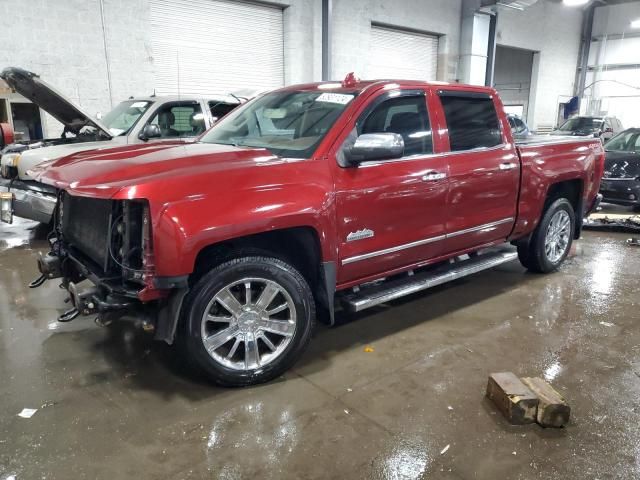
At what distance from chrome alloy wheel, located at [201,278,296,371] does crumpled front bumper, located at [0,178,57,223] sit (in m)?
3.95

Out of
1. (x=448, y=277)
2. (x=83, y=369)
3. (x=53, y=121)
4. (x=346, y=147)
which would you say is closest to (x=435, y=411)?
(x=448, y=277)

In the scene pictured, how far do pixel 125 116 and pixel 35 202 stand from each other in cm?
200

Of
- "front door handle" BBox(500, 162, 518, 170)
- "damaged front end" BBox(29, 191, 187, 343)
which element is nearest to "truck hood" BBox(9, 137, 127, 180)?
"damaged front end" BBox(29, 191, 187, 343)

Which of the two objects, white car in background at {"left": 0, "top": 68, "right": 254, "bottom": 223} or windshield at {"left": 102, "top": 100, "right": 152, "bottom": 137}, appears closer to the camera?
white car in background at {"left": 0, "top": 68, "right": 254, "bottom": 223}

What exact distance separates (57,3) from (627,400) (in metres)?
10.1

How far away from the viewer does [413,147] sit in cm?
361

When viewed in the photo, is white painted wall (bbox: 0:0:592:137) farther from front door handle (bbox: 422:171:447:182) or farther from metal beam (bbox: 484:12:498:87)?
front door handle (bbox: 422:171:447:182)

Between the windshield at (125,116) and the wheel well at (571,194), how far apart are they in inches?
212

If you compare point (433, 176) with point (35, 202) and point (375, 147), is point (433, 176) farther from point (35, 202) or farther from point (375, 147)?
point (35, 202)

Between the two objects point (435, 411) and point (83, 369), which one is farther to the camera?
point (83, 369)

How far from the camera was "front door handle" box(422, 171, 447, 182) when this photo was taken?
3.58 meters

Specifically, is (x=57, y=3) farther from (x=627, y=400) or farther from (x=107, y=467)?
(x=627, y=400)

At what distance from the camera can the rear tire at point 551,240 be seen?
487cm

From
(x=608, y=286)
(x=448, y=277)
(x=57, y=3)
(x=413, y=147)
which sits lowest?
(x=608, y=286)
